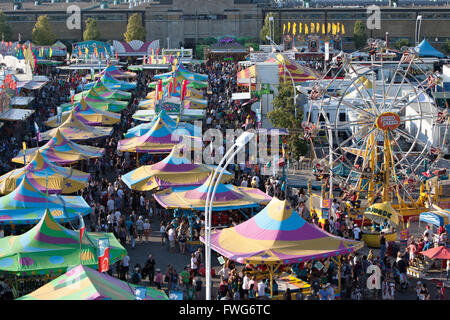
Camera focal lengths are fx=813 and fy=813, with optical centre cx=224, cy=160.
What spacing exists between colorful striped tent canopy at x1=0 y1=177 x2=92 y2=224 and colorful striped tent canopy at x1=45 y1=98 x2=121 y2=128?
647 inches

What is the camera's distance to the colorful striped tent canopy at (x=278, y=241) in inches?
895

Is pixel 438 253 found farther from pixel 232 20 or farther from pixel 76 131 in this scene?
pixel 232 20

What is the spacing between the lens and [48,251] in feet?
75.4

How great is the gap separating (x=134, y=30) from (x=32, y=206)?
68.1 metres

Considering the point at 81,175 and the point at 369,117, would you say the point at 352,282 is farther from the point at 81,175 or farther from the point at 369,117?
the point at 81,175

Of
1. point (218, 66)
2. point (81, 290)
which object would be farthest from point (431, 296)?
point (218, 66)

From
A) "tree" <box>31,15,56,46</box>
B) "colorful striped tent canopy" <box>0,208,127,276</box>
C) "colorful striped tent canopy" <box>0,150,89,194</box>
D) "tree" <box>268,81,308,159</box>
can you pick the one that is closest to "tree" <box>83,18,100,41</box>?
"tree" <box>31,15,56,46</box>

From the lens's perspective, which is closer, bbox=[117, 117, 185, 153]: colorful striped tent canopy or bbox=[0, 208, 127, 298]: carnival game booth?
bbox=[0, 208, 127, 298]: carnival game booth

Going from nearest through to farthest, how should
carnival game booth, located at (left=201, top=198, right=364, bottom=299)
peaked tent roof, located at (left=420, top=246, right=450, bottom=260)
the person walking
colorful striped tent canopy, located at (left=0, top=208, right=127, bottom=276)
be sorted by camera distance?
colorful striped tent canopy, located at (left=0, top=208, right=127, bottom=276) < carnival game booth, located at (left=201, top=198, right=364, bottom=299) < peaked tent roof, located at (left=420, top=246, right=450, bottom=260) < the person walking

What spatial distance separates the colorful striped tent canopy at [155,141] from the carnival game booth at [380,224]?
40.9ft

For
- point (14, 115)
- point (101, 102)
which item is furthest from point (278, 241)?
point (101, 102)

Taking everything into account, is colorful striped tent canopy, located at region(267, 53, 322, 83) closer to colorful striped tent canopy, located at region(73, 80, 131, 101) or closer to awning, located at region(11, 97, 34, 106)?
colorful striped tent canopy, located at region(73, 80, 131, 101)

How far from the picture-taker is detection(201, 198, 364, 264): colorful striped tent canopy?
22734 mm

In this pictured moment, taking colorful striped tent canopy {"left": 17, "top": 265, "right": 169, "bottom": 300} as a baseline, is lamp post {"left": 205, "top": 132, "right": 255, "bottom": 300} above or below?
above
